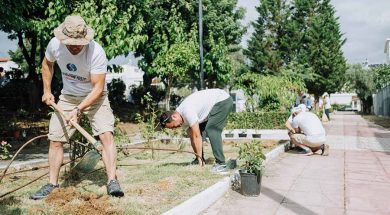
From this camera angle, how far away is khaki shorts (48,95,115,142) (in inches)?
188

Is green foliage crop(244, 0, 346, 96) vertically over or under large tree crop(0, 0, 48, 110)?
over

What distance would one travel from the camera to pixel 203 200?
452 cm

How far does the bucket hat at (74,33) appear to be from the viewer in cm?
429

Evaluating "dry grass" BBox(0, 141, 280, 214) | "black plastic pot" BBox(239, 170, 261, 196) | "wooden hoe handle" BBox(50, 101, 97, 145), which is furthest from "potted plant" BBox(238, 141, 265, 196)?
"wooden hoe handle" BBox(50, 101, 97, 145)

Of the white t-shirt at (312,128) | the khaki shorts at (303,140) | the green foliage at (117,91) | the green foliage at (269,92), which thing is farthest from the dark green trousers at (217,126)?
the green foliage at (117,91)

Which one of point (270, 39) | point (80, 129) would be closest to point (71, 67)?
point (80, 129)

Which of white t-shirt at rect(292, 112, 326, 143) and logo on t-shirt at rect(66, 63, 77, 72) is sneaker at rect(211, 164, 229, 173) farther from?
white t-shirt at rect(292, 112, 326, 143)

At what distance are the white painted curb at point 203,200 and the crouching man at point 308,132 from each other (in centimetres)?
391

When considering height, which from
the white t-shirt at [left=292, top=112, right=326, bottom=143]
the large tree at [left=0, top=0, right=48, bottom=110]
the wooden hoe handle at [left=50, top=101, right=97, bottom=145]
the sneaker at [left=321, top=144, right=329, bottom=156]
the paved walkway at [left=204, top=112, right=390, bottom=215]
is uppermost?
the large tree at [left=0, top=0, right=48, bottom=110]

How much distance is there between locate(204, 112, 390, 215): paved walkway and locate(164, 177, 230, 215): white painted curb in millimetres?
81

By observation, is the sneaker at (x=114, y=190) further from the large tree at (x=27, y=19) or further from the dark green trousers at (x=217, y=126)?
the large tree at (x=27, y=19)

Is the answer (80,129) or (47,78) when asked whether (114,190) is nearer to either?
(80,129)

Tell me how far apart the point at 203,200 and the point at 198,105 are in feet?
6.43

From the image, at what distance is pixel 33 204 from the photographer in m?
4.31
